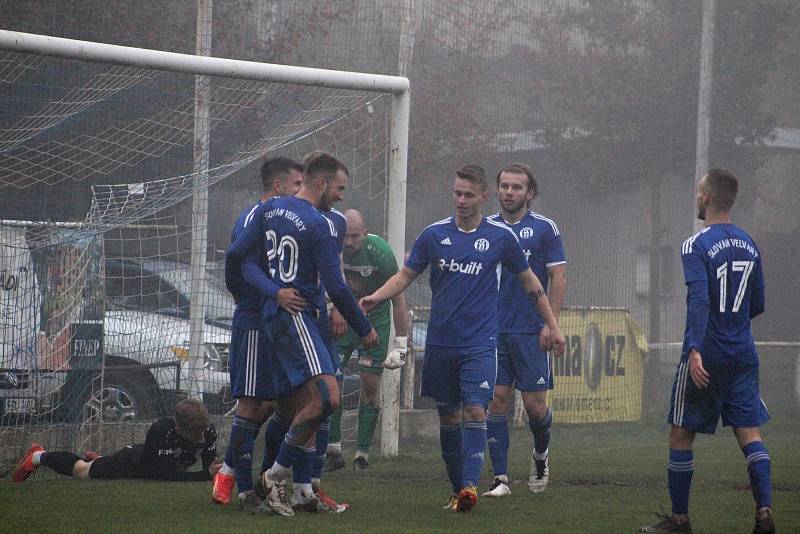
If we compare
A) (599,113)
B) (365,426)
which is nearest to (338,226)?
(365,426)

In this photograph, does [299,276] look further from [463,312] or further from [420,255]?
[463,312]

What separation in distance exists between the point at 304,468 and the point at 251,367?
65 cm

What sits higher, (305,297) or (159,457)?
(305,297)

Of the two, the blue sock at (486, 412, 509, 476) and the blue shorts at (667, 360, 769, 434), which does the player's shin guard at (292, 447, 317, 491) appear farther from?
the blue shorts at (667, 360, 769, 434)

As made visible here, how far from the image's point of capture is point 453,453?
6996mm

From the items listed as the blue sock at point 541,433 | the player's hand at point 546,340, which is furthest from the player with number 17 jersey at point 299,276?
the blue sock at point 541,433

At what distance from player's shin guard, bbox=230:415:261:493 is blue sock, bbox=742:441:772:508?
9.16 feet

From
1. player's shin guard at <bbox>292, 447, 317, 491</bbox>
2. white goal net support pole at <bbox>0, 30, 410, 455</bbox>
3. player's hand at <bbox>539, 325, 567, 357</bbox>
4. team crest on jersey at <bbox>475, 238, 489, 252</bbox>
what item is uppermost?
white goal net support pole at <bbox>0, 30, 410, 455</bbox>

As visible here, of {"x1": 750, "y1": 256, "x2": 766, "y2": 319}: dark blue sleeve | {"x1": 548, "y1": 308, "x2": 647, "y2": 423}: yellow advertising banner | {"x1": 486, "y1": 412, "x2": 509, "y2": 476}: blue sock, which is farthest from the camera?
{"x1": 548, "y1": 308, "x2": 647, "y2": 423}: yellow advertising banner

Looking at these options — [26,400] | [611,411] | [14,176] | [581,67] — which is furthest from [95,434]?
[581,67]

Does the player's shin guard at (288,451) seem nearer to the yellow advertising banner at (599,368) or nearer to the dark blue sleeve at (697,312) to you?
the dark blue sleeve at (697,312)

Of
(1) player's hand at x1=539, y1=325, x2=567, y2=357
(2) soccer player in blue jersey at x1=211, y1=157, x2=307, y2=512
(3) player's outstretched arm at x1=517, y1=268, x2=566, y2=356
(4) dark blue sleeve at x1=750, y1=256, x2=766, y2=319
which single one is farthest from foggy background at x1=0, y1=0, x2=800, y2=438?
(4) dark blue sleeve at x1=750, y1=256, x2=766, y2=319

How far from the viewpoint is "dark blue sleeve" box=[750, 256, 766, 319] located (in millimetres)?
6238

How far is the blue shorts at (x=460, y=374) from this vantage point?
271 inches
